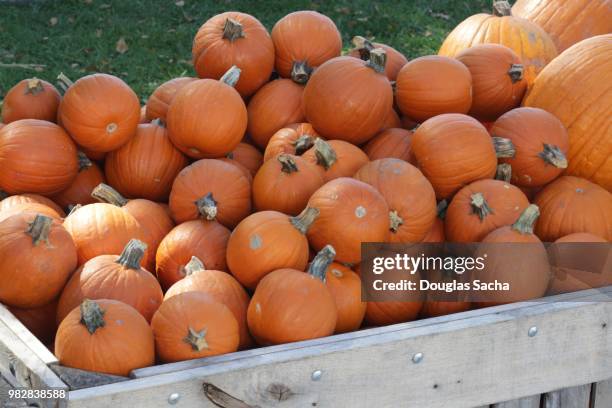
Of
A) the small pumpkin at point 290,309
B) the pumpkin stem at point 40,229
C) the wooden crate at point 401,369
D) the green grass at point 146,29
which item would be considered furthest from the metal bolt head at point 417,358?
the green grass at point 146,29

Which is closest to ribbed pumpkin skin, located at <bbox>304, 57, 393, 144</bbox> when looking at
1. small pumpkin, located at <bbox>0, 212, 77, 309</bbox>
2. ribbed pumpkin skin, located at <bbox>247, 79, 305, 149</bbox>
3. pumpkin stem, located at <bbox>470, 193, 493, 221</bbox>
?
ribbed pumpkin skin, located at <bbox>247, 79, 305, 149</bbox>

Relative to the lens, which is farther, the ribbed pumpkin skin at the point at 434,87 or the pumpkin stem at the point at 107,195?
the ribbed pumpkin skin at the point at 434,87

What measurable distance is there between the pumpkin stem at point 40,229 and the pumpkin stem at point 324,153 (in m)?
0.84

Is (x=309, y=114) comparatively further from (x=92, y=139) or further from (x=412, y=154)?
(x=92, y=139)

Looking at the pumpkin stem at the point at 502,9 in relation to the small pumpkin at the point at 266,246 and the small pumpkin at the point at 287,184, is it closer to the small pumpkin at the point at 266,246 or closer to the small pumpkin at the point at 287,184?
the small pumpkin at the point at 287,184

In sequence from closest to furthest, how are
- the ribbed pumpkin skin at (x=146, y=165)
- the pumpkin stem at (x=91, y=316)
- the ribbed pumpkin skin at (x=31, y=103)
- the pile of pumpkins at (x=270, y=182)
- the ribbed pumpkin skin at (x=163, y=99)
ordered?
the pumpkin stem at (x=91, y=316), the pile of pumpkins at (x=270, y=182), the ribbed pumpkin skin at (x=146, y=165), the ribbed pumpkin skin at (x=31, y=103), the ribbed pumpkin skin at (x=163, y=99)

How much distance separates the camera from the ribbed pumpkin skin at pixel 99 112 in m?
2.68

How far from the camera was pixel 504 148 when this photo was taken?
271 centimetres

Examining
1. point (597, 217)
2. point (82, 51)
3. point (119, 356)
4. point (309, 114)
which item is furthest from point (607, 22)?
point (82, 51)

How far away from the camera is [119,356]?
6.28ft

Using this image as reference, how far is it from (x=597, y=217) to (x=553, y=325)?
1.84 feet

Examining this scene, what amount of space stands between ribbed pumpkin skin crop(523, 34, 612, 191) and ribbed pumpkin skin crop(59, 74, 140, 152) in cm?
146

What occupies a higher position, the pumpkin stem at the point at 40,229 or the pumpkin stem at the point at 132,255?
the pumpkin stem at the point at 40,229

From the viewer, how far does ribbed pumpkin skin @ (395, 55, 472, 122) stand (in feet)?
9.22
